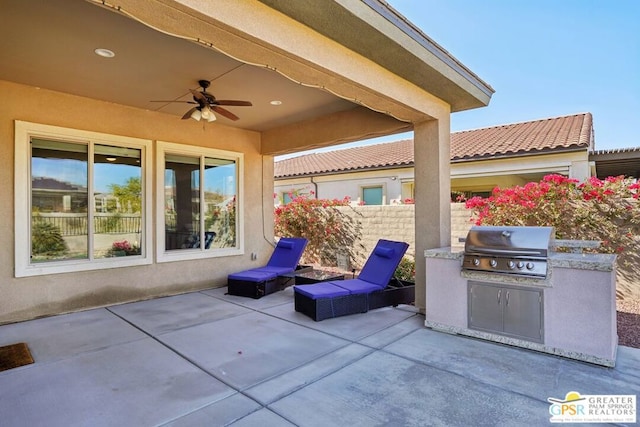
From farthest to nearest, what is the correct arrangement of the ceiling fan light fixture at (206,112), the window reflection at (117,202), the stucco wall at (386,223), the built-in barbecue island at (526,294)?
the stucco wall at (386,223)
the window reflection at (117,202)
the ceiling fan light fixture at (206,112)
the built-in barbecue island at (526,294)

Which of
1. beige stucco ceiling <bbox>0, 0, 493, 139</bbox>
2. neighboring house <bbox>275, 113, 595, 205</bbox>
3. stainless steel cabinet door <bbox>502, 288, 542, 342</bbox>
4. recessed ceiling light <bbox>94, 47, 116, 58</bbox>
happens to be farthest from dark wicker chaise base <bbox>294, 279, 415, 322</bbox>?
neighboring house <bbox>275, 113, 595, 205</bbox>

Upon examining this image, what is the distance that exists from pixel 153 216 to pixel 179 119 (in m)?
2.00

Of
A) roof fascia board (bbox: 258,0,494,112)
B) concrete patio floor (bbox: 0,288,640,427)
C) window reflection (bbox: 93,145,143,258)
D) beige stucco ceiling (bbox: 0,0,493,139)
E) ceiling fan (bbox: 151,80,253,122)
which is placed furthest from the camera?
window reflection (bbox: 93,145,143,258)

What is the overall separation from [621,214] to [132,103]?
8449 millimetres

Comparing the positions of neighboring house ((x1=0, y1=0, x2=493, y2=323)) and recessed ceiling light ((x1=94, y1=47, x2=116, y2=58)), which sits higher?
recessed ceiling light ((x1=94, y1=47, x2=116, y2=58))

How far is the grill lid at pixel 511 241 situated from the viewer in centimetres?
393

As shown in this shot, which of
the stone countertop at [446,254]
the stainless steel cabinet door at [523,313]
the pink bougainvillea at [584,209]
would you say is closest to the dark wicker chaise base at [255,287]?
the stone countertop at [446,254]

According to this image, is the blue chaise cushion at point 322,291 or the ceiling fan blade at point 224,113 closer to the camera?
the blue chaise cushion at point 322,291

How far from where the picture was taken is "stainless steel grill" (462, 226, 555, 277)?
3898 mm

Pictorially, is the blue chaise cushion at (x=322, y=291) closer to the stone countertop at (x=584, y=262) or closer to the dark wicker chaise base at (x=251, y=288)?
the dark wicker chaise base at (x=251, y=288)

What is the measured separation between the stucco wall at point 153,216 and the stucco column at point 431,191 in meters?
4.18

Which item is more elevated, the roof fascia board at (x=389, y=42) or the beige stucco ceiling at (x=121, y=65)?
the beige stucco ceiling at (x=121, y=65)

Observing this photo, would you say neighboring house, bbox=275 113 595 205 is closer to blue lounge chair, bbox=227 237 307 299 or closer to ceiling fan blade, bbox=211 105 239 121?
blue lounge chair, bbox=227 237 307 299

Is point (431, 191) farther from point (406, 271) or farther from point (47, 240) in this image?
point (47, 240)
